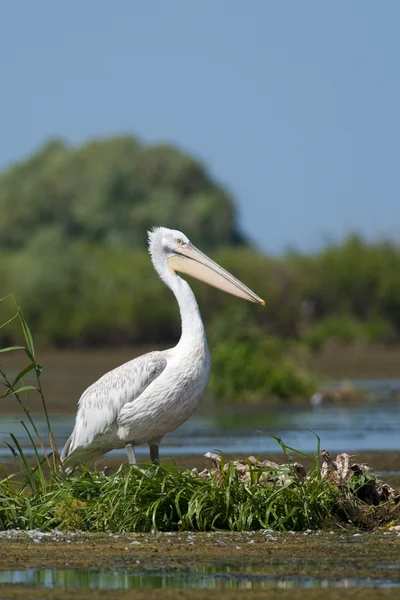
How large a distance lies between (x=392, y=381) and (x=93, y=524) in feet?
69.1

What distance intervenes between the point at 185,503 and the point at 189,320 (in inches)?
57.6

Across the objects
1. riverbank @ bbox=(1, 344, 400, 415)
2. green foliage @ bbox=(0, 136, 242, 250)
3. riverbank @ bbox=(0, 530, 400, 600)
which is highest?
green foliage @ bbox=(0, 136, 242, 250)

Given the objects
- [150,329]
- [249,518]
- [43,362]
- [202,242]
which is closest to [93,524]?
[249,518]

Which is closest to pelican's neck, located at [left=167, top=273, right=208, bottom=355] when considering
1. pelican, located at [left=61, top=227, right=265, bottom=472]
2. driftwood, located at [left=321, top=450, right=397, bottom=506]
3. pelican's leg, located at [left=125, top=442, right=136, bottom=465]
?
pelican, located at [left=61, top=227, right=265, bottom=472]

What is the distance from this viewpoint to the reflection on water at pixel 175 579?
674 centimetres

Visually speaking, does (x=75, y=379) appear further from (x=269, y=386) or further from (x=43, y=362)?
(x=43, y=362)

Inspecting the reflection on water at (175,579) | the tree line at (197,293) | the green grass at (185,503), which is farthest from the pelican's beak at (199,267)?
the tree line at (197,293)

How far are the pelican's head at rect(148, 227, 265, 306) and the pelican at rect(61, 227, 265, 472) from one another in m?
0.09

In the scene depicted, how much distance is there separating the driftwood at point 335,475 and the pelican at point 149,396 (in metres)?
0.47

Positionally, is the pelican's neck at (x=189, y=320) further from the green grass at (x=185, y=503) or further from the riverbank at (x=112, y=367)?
the riverbank at (x=112, y=367)

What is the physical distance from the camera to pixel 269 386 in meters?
22.4

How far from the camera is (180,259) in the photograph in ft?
34.1

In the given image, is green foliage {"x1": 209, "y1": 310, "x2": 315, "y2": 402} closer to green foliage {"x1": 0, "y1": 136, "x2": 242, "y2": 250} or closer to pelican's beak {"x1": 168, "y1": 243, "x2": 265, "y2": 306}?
pelican's beak {"x1": 168, "y1": 243, "x2": 265, "y2": 306}

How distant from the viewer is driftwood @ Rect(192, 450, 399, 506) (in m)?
8.85
